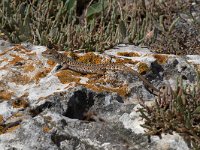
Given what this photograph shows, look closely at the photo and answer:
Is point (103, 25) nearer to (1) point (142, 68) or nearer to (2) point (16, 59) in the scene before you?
(2) point (16, 59)

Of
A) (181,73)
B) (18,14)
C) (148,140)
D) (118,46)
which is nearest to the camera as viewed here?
(148,140)

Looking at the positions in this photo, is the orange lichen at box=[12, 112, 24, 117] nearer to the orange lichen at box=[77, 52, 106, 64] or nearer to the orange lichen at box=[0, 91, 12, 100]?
the orange lichen at box=[0, 91, 12, 100]

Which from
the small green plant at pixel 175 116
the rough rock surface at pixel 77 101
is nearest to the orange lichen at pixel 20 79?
the rough rock surface at pixel 77 101

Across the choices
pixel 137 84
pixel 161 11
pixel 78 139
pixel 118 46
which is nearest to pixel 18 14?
pixel 118 46

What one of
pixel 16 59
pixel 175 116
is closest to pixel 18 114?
pixel 16 59

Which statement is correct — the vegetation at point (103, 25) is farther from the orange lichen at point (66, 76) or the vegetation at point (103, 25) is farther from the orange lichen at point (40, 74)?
the orange lichen at point (40, 74)

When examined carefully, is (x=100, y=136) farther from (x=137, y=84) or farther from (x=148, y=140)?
(x=137, y=84)
